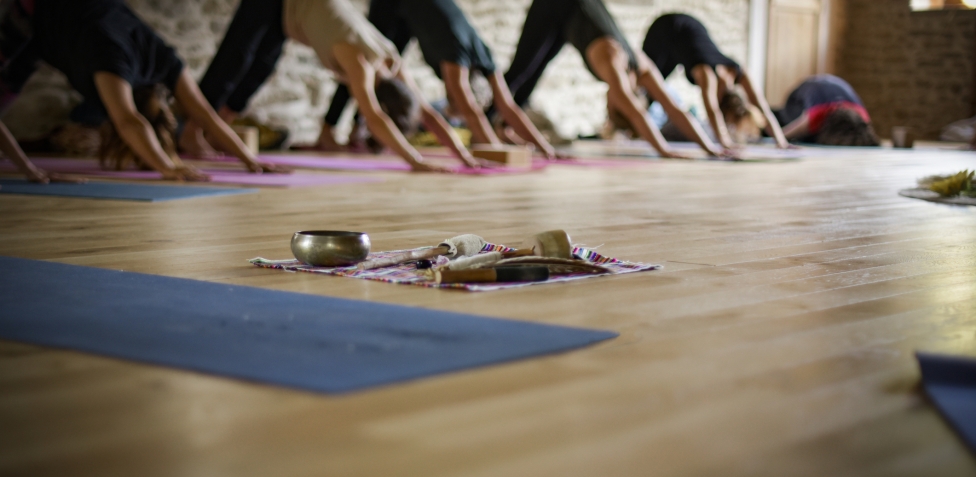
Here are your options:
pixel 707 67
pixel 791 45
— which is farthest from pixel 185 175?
pixel 791 45

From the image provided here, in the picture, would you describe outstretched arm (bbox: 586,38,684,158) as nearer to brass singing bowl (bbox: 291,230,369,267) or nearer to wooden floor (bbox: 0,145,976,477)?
wooden floor (bbox: 0,145,976,477)

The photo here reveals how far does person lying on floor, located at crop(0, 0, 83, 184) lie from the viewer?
3.82 meters

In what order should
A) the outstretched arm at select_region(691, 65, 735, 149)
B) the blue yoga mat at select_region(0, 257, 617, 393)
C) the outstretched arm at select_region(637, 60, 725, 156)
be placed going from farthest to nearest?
the outstretched arm at select_region(691, 65, 735, 149) < the outstretched arm at select_region(637, 60, 725, 156) < the blue yoga mat at select_region(0, 257, 617, 393)

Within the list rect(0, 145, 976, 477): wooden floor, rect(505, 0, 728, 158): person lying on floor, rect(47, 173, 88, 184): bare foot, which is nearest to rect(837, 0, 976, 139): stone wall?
rect(505, 0, 728, 158): person lying on floor

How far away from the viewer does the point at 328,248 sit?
71.8 inches

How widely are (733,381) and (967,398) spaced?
22 cm

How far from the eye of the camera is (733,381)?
1095mm

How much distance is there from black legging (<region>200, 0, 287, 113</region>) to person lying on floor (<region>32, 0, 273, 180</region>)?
0.75 meters

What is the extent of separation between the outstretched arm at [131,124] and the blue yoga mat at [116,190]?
0.53 ft

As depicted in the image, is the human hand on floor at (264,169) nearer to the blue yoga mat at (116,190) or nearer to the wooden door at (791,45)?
the blue yoga mat at (116,190)

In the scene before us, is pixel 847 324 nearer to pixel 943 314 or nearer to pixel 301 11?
pixel 943 314

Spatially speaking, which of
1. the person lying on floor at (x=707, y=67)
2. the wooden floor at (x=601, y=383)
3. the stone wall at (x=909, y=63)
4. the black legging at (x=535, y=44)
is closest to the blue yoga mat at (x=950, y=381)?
the wooden floor at (x=601, y=383)

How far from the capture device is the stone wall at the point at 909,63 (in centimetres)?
1206

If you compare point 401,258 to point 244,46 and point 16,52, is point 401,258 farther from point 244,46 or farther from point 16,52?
point 244,46
